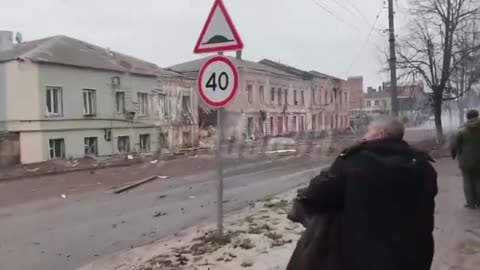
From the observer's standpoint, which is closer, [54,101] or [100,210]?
[100,210]

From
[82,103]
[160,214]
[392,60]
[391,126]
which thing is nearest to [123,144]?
[82,103]

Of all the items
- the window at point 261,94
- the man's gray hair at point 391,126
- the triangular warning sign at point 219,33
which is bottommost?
the man's gray hair at point 391,126

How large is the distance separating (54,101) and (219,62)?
22327mm

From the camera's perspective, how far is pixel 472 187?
873cm

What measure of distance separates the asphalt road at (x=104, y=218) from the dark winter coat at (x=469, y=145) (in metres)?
4.35

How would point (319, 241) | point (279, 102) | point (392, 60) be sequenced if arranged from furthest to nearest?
point (279, 102)
point (392, 60)
point (319, 241)

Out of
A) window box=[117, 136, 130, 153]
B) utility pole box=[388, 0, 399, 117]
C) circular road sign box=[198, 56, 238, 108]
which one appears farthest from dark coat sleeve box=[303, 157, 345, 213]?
window box=[117, 136, 130, 153]

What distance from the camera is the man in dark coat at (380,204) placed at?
2.61 metres

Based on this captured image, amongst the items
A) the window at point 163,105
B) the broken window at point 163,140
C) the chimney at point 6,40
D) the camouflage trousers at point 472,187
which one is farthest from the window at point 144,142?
the camouflage trousers at point 472,187

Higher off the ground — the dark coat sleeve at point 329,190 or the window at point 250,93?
the window at point 250,93

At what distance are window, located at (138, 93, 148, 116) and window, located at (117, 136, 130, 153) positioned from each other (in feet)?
6.59

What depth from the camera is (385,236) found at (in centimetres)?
262

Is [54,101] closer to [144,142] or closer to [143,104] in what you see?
[143,104]

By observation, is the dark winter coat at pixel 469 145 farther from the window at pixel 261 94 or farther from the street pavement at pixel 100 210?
the window at pixel 261 94
